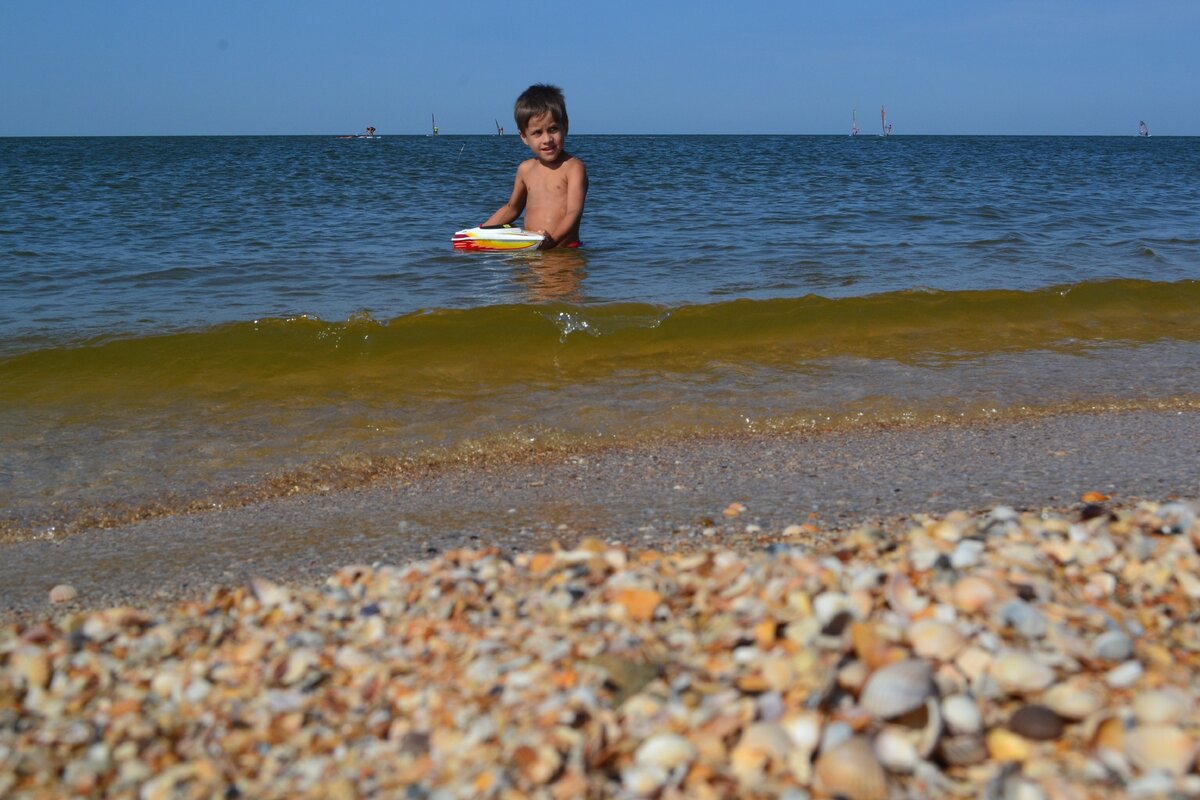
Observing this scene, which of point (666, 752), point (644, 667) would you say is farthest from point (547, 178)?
point (666, 752)

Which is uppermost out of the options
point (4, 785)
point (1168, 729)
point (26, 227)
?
point (26, 227)

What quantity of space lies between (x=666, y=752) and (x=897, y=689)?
0.40 metres

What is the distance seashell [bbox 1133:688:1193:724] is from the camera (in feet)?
5.46

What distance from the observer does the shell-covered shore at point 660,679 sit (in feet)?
5.45

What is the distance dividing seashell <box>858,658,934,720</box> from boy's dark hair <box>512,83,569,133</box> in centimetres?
687

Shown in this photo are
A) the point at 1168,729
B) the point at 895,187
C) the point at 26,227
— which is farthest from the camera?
the point at 895,187

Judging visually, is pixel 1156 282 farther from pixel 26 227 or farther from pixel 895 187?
A: pixel 26 227

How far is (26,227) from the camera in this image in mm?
10688

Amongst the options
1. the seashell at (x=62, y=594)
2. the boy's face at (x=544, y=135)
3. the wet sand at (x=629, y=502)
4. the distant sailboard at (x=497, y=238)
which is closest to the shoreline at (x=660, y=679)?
the seashell at (x=62, y=594)

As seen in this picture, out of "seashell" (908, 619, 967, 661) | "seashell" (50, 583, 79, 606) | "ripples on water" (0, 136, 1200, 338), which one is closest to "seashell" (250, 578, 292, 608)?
"seashell" (50, 583, 79, 606)

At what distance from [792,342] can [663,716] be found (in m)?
4.32

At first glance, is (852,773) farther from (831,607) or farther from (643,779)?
(831,607)

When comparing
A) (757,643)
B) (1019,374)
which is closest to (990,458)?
(1019,374)

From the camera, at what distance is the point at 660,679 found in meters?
1.89
